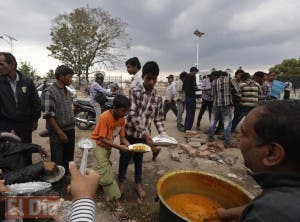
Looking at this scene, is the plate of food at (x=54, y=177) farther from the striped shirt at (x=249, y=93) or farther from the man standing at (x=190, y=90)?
the striped shirt at (x=249, y=93)

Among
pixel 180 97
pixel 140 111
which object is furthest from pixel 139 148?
pixel 180 97

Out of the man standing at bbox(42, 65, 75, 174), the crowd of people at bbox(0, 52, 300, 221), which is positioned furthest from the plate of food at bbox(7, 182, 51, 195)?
the man standing at bbox(42, 65, 75, 174)

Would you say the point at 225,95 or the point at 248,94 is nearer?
the point at 225,95

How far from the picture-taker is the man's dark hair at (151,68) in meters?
3.02

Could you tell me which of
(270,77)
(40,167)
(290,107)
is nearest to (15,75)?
(40,167)

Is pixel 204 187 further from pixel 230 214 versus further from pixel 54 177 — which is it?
pixel 54 177

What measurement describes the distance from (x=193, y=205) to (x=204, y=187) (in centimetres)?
27

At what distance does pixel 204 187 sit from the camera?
3.23 meters

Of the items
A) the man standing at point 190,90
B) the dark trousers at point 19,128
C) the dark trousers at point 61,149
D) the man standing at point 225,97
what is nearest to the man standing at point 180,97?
the man standing at point 190,90

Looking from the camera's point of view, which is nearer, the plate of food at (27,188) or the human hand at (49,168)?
the plate of food at (27,188)

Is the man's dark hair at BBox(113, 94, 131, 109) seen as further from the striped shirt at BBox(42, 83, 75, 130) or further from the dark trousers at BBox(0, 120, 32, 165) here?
the dark trousers at BBox(0, 120, 32, 165)

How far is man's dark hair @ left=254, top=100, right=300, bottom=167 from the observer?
0.86 m

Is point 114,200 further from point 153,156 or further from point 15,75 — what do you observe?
point 15,75

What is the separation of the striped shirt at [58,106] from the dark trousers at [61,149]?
0.41 ft
